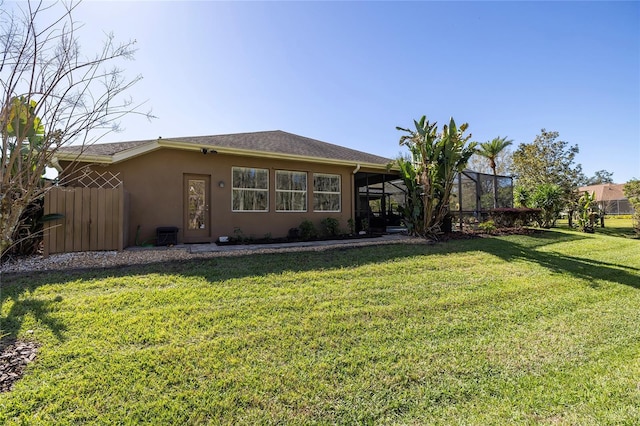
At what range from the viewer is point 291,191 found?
33.5ft

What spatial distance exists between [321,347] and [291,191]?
25.2 ft

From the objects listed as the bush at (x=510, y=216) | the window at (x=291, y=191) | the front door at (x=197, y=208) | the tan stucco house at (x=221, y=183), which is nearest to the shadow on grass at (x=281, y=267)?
the tan stucco house at (x=221, y=183)

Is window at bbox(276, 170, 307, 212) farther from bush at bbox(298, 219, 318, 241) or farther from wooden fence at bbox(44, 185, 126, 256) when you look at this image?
wooden fence at bbox(44, 185, 126, 256)

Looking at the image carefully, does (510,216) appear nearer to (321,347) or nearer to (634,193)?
(634,193)

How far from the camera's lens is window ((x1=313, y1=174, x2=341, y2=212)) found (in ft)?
34.9

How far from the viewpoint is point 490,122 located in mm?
19297

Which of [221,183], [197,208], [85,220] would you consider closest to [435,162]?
[221,183]

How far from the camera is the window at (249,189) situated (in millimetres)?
9297

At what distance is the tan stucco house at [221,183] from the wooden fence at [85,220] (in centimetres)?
51

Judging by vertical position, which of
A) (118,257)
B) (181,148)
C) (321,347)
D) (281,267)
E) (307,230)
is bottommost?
(321,347)

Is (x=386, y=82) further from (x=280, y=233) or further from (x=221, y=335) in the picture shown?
(x=221, y=335)

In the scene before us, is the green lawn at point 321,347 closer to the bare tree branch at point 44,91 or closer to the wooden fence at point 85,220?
the bare tree branch at point 44,91

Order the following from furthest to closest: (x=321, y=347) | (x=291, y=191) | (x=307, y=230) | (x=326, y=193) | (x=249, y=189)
Result: (x=326, y=193) → (x=291, y=191) → (x=307, y=230) → (x=249, y=189) → (x=321, y=347)

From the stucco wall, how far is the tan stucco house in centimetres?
3
